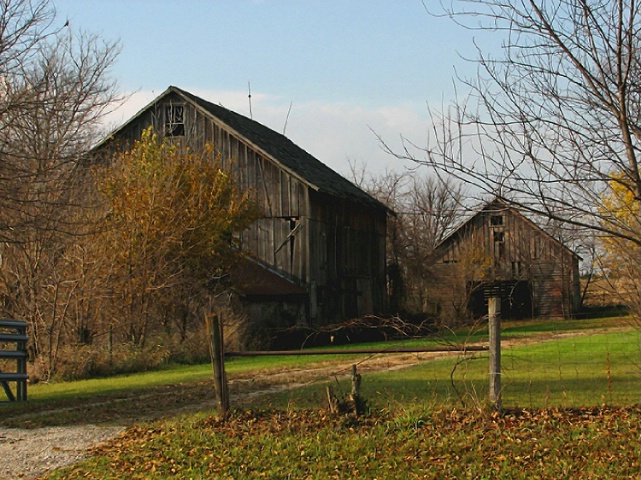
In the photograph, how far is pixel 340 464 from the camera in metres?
9.41

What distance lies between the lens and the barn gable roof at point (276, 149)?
34969mm

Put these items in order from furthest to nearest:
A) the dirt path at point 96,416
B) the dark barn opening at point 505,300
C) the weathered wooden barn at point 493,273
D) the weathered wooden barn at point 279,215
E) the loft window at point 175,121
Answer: the weathered wooden barn at point 493,273, the dark barn opening at point 505,300, the loft window at point 175,121, the weathered wooden barn at point 279,215, the dirt path at point 96,416

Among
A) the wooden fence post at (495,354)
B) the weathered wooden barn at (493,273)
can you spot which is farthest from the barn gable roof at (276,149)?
the wooden fence post at (495,354)

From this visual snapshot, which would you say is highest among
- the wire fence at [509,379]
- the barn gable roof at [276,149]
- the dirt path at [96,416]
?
the barn gable roof at [276,149]

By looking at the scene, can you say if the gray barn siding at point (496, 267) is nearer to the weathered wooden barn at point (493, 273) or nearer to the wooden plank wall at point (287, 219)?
the weathered wooden barn at point (493, 273)

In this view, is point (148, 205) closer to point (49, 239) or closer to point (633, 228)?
point (49, 239)

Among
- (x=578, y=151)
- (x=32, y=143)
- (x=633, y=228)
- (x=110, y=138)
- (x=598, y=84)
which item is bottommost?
(x=633, y=228)

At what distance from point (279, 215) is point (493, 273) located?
20.4 meters

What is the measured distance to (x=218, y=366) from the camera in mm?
11656

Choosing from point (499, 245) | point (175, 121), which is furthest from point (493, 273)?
point (175, 121)

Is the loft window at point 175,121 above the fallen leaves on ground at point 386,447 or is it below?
above

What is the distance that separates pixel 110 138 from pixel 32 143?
1561cm

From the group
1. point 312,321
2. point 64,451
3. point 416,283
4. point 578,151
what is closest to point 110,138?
point 312,321

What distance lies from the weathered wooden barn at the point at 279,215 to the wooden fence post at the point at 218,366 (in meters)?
19.4
